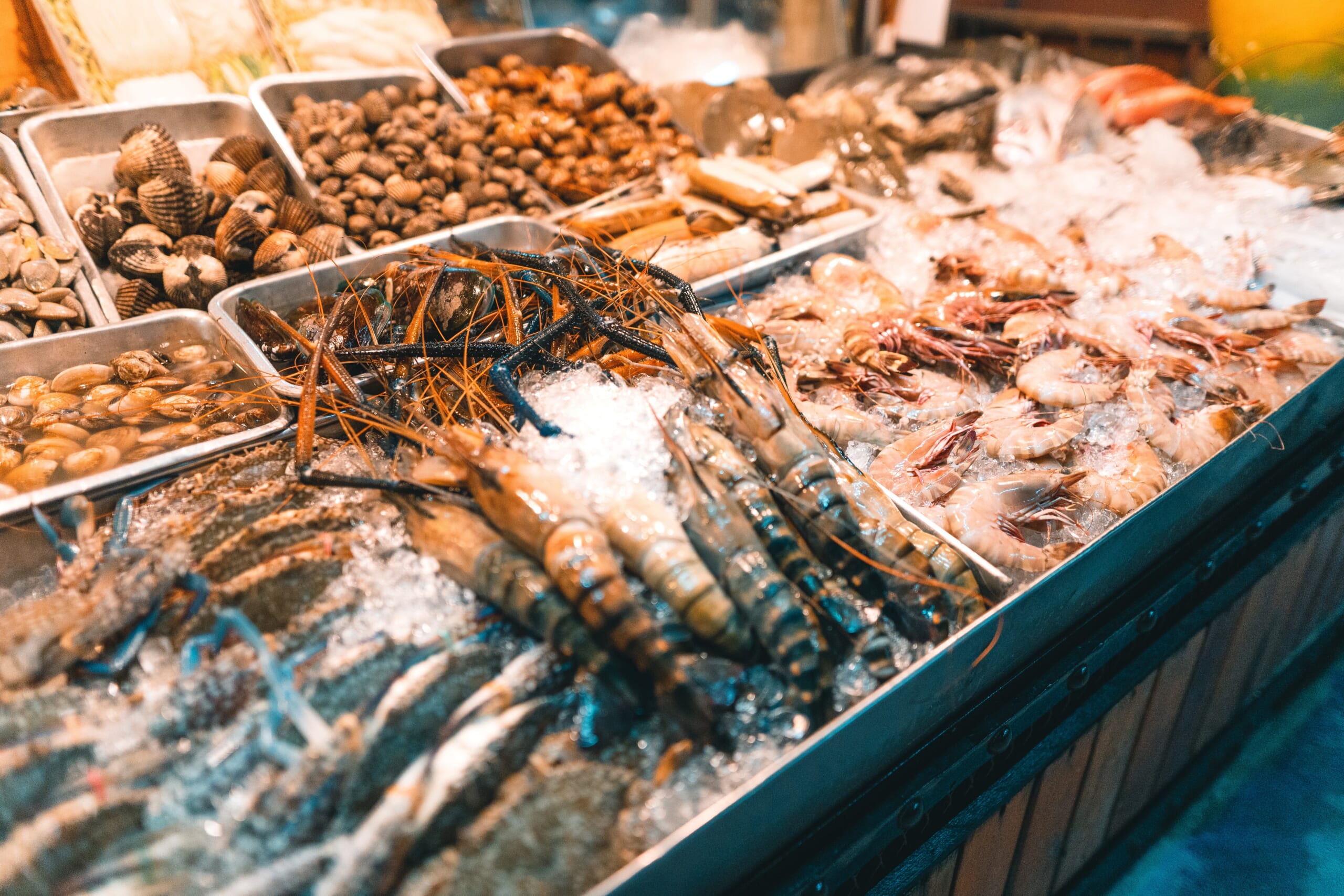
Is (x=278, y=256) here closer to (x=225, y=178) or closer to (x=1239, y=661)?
(x=225, y=178)

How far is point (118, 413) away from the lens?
2055 mm

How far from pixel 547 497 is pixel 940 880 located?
1334 mm

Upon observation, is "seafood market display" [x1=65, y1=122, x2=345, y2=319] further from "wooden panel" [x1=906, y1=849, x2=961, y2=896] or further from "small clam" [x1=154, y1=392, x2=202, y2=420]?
"wooden panel" [x1=906, y1=849, x2=961, y2=896]

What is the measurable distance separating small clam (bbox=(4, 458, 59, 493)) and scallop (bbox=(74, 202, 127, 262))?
1182mm

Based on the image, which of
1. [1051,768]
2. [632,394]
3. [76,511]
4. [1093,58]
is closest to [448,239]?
[632,394]

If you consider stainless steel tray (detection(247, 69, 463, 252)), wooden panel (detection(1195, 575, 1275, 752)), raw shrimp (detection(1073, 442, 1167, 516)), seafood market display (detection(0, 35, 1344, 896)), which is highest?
stainless steel tray (detection(247, 69, 463, 252))

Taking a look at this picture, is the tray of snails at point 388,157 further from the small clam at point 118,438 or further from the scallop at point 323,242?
the small clam at point 118,438

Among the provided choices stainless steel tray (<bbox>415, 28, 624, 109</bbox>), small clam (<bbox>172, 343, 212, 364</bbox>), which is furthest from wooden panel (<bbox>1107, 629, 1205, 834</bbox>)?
stainless steel tray (<bbox>415, 28, 624, 109</bbox>)

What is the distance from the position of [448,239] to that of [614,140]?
127 cm

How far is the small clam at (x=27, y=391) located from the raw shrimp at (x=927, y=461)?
2.32 metres

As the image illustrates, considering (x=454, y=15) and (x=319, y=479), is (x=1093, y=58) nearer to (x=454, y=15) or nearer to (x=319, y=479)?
(x=454, y=15)

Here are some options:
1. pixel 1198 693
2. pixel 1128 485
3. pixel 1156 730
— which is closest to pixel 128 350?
pixel 1128 485

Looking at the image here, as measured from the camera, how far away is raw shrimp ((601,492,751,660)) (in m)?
1.40

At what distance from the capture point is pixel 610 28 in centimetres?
500
